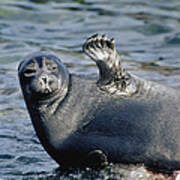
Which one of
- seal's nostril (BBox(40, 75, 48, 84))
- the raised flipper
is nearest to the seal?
the raised flipper

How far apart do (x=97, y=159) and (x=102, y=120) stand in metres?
0.33

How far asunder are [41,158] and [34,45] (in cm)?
457

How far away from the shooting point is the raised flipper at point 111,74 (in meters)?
5.76

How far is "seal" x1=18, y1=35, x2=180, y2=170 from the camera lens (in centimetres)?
570

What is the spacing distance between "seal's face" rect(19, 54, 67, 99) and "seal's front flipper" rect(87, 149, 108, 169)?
0.60m

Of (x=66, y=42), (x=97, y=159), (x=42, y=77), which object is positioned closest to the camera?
(x=42, y=77)

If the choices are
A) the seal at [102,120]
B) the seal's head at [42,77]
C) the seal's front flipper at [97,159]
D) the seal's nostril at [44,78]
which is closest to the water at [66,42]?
the seal's front flipper at [97,159]

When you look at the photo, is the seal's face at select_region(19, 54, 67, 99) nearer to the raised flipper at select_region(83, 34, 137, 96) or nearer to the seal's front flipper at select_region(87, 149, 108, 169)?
the raised flipper at select_region(83, 34, 137, 96)

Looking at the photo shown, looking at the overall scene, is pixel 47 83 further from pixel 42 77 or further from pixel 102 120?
pixel 102 120

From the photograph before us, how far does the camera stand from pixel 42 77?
18.0ft

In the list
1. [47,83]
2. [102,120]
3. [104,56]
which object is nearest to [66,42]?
[104,56]

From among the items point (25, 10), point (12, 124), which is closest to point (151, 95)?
point (12, 124)

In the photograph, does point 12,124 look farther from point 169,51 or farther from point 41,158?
point 169,51

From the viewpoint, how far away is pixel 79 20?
41.5 feet
